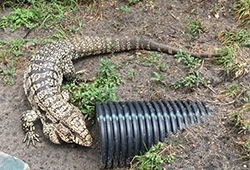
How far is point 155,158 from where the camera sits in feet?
17.5

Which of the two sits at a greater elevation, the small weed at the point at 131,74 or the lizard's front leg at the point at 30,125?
the small weed at the point at 131,74

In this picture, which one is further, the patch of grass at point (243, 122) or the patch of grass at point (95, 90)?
the patch of grass at point (95, 90)

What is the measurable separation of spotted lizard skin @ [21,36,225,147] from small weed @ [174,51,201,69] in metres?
0.10

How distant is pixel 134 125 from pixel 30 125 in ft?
4.52

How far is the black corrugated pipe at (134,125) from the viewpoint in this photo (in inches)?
219

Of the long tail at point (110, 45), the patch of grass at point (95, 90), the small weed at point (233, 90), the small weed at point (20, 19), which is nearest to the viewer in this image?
the patch of grass at point (95, 90)

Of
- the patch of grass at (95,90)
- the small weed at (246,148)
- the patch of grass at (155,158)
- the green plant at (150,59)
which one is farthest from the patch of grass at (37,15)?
the small weed at (246,148)

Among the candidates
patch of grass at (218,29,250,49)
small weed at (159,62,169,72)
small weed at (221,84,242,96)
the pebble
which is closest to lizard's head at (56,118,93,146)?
the pebble

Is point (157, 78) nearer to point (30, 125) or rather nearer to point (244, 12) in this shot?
point (30, 125)

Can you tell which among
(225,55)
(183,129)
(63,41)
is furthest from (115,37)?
(183,129)

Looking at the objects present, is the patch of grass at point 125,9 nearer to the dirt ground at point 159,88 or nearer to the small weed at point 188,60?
the dirt ground at point 159,88

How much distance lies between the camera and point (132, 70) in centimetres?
670

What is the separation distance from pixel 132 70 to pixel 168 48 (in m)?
0.64

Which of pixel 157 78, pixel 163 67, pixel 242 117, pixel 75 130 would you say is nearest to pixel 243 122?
pixel 242 117
